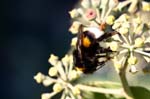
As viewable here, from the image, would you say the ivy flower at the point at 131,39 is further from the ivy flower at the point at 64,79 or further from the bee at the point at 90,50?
the ivy flower at the point at 64,79

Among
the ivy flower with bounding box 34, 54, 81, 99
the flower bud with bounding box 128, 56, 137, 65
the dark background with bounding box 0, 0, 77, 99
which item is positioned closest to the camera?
the flower bud with bounding box 128, 56, 137, 65

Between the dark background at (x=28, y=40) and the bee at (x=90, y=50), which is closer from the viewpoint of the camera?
the bee at (x=90, y=50)

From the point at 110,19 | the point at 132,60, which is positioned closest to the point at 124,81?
the point at 132,60

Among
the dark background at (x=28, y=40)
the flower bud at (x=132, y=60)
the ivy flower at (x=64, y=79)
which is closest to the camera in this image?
the flower bud at (x=132, y=60)

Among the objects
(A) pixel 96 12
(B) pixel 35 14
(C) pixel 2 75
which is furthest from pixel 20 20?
→ (A) pixel 96 12

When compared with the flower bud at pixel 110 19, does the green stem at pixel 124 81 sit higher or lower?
lower

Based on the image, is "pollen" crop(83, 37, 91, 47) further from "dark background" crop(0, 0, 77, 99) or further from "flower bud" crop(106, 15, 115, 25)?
"dark background" crop(0, 0, 77, 99)

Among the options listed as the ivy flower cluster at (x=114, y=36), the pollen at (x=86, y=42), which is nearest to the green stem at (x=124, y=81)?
the ivy flower cluster at (x=114, y=36)

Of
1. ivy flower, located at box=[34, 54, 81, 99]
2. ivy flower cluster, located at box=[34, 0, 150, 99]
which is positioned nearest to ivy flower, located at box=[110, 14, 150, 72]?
ivy flower cluster, located at box=[34, 0, 150, 99]
